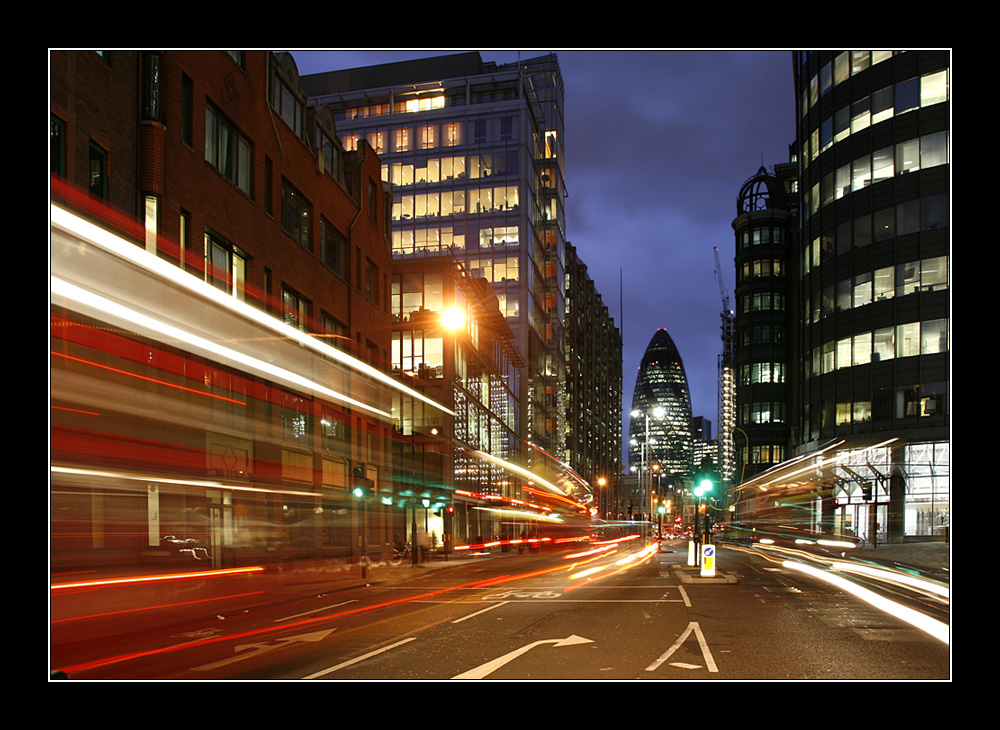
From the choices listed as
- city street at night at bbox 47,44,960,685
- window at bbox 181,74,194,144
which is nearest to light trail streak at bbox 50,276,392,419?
city street at night at bbox 47,44,960,685

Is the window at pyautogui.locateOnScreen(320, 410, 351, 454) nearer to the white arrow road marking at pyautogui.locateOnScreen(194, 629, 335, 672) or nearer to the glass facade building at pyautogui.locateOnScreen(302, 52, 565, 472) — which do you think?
the white arrow road marking at pyautogui.locateOnScreen(194, 629, 335, 672)

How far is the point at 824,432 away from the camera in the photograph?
64.1 m

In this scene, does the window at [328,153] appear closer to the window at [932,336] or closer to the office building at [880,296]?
the office building at [880,296]

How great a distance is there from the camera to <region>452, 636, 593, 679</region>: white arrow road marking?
35.3 ft

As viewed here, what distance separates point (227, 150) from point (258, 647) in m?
25.8

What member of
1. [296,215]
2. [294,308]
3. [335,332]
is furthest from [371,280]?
[294,308]

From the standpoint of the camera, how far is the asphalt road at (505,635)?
11.3m

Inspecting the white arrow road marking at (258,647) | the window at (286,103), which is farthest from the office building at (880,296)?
the white arrow road marking at (258,647)

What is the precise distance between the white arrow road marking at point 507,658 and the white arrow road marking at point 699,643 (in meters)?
1.50

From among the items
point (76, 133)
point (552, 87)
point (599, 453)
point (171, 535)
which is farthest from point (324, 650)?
point (599, 453)

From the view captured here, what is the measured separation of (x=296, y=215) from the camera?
41.8 m

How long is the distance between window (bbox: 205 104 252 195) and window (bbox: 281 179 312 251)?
396cm
